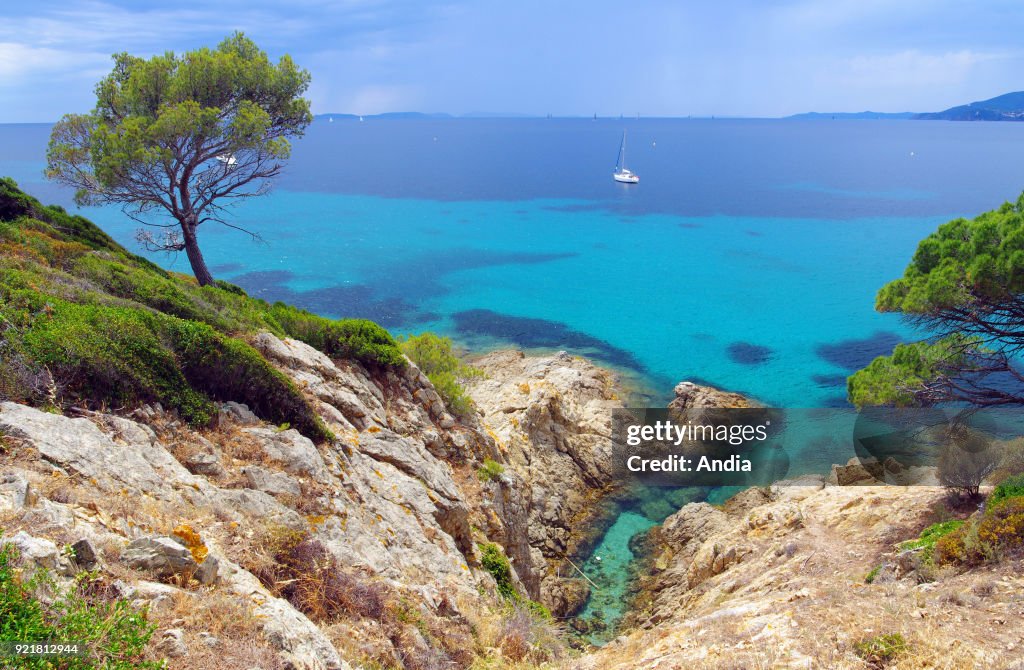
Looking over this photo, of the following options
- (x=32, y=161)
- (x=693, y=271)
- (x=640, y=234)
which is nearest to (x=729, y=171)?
(x=640, y=234)

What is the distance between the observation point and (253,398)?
12.9 m

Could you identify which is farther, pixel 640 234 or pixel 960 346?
pixel 640 234

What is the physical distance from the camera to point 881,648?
8133mm

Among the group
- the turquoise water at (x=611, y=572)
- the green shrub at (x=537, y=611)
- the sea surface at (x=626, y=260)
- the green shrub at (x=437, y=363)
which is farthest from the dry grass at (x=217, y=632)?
the sea surface at (x=626, y=260)

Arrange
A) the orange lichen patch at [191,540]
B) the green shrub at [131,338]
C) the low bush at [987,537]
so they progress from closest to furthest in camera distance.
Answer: the orange lichen patch at [191,540] → the green shrub at [131,338] → the low bush at [987,537]

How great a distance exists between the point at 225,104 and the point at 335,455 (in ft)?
51.7

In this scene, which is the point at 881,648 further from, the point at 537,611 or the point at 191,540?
the point at 191,540

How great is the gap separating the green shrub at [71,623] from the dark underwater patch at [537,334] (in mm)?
33055

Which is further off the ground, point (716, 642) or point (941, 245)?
point (941, 245)

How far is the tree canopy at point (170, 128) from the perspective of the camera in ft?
65.1

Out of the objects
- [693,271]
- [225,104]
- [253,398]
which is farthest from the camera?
[693,271]

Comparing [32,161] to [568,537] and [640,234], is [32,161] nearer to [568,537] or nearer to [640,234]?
[640,234]

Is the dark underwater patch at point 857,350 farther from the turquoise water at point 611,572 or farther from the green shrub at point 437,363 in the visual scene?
the green shrub at point 437,363

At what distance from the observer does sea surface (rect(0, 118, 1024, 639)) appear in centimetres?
3888
